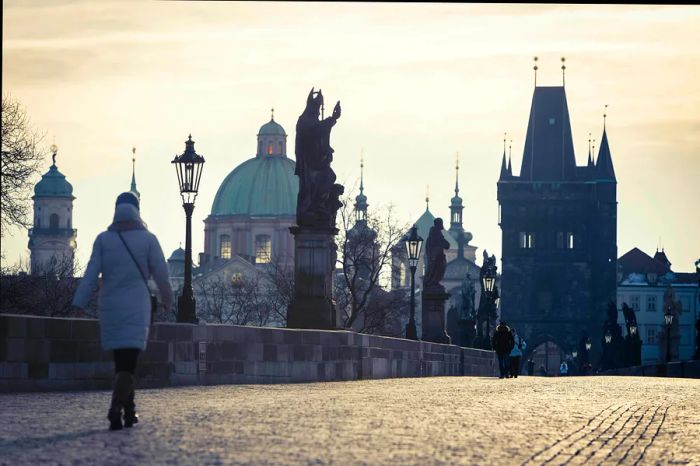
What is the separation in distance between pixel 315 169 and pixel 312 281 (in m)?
1.89

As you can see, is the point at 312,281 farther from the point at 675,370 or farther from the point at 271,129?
the point at 271,129

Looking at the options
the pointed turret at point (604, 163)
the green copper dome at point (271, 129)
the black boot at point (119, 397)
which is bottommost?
the black boot at point (119, 397)

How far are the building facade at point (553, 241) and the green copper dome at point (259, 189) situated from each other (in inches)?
974

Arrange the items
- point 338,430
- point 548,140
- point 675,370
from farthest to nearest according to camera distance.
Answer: point 548,140 → point 675,370 → point 338,430

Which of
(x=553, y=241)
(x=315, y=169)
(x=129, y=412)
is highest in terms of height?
(x=553, y=241)

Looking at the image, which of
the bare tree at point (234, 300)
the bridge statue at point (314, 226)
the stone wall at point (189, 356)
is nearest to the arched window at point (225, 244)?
the bare tree at point (234, 300)

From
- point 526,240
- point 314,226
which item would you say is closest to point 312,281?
point 314,226

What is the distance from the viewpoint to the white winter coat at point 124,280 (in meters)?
12.9

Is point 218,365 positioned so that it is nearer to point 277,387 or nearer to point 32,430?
point 277,387

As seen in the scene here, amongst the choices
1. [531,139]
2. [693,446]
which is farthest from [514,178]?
[693,446]

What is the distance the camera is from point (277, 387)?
21438 millimetres

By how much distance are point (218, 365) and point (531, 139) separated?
135633 mm

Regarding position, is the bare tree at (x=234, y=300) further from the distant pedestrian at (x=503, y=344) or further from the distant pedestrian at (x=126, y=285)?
the distant pedestrian at (x=126, y=285)

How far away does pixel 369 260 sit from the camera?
6675 centimetres
